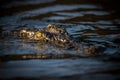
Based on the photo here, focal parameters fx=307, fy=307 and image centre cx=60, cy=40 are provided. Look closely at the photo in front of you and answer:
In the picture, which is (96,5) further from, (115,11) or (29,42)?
(29,42)

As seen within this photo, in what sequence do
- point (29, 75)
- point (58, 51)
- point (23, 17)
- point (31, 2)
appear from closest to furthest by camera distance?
1. point (29, 75)
2. point (58, 51)
3. point (23, 17)
4. point (31, 2)

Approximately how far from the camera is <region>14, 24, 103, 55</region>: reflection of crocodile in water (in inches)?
197

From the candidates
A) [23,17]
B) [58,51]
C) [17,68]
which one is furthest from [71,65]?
[23,17]

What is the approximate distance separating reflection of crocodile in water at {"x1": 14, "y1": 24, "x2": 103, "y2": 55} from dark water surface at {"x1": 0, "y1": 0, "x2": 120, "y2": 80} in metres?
0.15

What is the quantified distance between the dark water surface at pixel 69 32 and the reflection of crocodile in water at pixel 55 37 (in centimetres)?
15

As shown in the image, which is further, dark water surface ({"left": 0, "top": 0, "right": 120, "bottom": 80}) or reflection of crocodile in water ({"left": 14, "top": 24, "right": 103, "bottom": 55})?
reflection of crocodile in water ({"left": 14, "top": 24, "right": 103, "bottom": 55})

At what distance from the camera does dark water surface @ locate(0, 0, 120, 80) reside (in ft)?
14.3

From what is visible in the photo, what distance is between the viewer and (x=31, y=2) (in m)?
8.56

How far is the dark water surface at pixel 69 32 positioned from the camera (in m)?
4.34

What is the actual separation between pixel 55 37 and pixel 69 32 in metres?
0.79

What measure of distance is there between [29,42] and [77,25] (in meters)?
1.58

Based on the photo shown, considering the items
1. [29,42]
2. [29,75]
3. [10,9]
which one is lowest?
[29,75]

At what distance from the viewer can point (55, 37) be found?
17.4 ft

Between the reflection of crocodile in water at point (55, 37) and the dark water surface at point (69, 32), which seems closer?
the dark water surface at point (69, 32)
